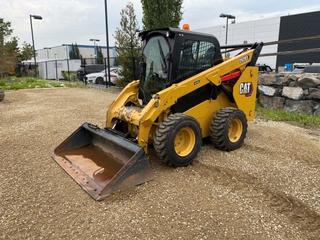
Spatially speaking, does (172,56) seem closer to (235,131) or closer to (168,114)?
(168,114)

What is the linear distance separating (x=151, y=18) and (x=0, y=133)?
25.5ft

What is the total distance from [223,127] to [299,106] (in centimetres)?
437

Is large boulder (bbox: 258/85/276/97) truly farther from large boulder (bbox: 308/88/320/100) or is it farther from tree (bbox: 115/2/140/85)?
tree (bbox: 115/2/140/85)

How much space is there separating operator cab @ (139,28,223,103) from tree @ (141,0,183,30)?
7.32 metres

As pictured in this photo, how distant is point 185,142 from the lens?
169 inches

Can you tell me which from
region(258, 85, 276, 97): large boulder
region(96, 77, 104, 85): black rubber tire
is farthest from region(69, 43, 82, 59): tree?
region(258, 85, 276, 97): large boulder

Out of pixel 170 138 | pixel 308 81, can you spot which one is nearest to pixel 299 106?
pixel 308 81

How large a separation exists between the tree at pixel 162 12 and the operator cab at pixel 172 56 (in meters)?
7.32

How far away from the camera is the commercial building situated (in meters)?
28.2

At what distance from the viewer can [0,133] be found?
6.25 metres

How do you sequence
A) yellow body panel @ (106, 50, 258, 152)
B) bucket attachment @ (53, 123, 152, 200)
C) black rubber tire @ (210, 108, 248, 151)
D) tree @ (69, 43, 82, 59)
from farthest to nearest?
tree @ (69, 43, 82, 59), black rubber tire @ (210, 108, 248, 151), yellow body panel @ (106, 50, 258, 152), bucket attachment @ (53, 123, 152, 200)

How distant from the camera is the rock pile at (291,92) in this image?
7.64m

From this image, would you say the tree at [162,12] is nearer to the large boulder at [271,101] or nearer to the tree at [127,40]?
the tree at [127,40]

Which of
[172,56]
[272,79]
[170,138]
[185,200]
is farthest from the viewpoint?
[272,79]
